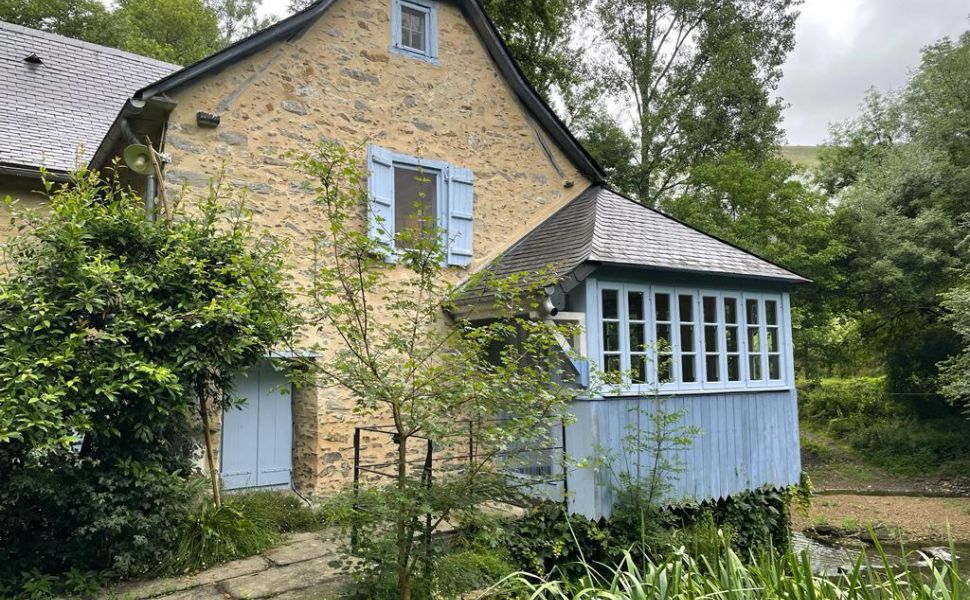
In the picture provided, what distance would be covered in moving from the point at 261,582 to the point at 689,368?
16.3 ft

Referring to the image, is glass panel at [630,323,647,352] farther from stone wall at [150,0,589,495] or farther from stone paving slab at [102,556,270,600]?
stone paving slab at [102,556,270,600]

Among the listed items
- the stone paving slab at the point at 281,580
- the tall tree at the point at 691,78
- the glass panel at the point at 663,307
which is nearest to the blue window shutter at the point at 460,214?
the glass panel at the point at 663,307

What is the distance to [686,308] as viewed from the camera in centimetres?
780

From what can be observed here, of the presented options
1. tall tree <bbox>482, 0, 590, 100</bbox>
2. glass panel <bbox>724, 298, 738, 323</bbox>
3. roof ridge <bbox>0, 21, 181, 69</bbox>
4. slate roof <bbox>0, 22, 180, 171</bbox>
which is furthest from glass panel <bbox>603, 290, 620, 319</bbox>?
roof ridge <bbox>0, 21, 181, 69</bbox>

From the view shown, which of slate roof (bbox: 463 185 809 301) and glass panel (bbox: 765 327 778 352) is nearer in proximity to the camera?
slate roof (bbox: 463 185 809 301)

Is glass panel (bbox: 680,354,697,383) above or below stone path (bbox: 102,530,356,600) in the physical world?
above

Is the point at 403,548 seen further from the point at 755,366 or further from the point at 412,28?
the point at 412,28

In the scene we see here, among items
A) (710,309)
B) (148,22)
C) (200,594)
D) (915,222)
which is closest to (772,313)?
(710,309)

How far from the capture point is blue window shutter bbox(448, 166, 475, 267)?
8.55 metres

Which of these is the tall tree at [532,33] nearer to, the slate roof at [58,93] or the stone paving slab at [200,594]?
the slate roof at [58,93]

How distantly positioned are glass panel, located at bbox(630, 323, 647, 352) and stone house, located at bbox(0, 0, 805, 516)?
3 centimetres

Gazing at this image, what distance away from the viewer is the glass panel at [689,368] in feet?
25.1

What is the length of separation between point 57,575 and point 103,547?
34cm

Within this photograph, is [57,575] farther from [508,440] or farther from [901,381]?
[901,381]
